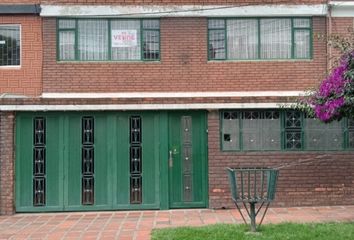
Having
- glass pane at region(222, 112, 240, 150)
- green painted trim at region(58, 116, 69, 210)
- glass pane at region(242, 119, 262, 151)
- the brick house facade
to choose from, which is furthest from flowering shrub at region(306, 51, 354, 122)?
green painted trim at region(58, 116, 69, 210)

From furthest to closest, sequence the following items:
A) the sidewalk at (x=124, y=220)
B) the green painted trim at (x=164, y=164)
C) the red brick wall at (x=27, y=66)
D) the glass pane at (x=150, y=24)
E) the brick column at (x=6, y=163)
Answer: the glass pane at (x=150, y=24), the red brick wall at (x=27, y=66), the green painted trim at (x=164, y=164), the brick column at (x=6, y=163), the sidewalk at (x=124, y=220)

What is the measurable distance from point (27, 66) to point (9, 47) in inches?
31.8

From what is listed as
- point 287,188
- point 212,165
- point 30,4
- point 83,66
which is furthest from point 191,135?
point 30,4

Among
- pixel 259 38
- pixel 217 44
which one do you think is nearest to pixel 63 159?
pixel 217 44

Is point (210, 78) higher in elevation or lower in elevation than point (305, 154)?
higher

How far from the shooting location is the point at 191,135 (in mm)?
12461

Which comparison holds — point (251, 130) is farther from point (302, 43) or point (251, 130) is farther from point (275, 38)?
point (302, 43)

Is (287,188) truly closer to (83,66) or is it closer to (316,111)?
(316,111)

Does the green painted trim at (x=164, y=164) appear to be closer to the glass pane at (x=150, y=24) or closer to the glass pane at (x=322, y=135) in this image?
the glass pane at (x=150, y=24)

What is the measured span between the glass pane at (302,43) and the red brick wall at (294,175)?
9.64 feet

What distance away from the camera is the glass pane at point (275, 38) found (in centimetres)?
1369

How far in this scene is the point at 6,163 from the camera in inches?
475

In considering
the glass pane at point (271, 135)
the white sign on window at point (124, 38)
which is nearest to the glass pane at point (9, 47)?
the white sign on window at point (124, 38)

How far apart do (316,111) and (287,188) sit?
9.86ft
